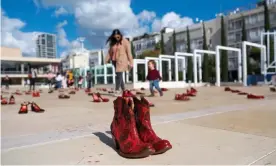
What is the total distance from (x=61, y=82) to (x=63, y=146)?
66.5 feet

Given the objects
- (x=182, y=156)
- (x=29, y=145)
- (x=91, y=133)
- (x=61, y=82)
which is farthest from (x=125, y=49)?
(x=61, y=82)

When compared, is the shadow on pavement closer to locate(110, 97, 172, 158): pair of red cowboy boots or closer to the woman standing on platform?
locate(110, 97, 172, 158): pair of red cowboy boots

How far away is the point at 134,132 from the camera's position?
3.18m

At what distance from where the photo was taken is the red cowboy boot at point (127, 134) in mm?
2967

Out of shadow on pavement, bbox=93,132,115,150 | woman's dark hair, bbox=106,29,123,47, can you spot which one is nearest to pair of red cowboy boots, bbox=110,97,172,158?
shadow on pavement, bbox=93,132,115,150

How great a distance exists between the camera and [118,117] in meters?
3.39

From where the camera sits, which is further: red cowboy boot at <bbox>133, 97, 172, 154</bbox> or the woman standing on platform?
the woman standing on platform

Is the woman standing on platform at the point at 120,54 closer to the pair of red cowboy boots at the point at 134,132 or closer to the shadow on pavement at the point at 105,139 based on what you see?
the shadow on pavement at the point at 105,139

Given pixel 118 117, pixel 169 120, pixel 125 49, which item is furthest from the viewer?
pixel 125 49

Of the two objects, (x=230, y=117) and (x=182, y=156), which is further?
(x=230, y=117)

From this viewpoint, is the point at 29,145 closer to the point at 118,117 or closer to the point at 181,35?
the point at 118,117

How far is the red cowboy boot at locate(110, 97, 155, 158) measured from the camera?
2.97m

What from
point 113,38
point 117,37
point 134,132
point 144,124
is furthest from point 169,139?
→ point 113,38

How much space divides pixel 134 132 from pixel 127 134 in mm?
86
